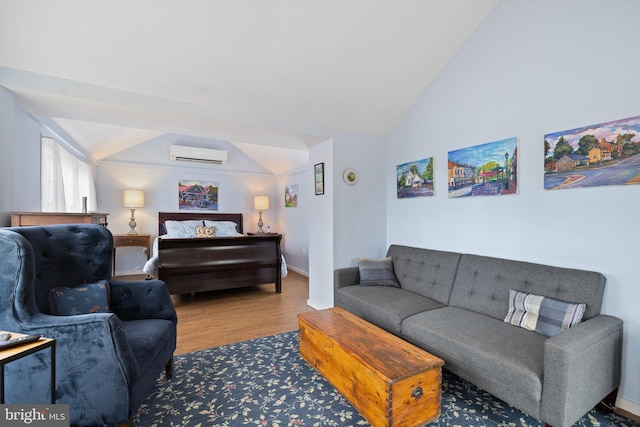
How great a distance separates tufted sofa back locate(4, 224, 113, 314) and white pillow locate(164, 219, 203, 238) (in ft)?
11.1

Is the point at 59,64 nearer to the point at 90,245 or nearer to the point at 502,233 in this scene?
the point at 90,245

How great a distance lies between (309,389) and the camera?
196cm

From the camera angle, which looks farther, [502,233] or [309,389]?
[502,233]

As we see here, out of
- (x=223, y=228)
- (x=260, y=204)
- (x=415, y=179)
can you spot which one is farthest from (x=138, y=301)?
(x=260, y=204)

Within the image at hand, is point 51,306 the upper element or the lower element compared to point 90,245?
lower

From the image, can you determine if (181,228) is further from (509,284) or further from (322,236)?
(509,284)

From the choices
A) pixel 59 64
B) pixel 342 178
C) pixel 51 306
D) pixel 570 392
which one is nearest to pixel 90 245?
pixel 51 306

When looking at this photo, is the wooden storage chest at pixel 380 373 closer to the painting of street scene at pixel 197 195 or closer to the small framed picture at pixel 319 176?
the small framed picture at pixel 319 176

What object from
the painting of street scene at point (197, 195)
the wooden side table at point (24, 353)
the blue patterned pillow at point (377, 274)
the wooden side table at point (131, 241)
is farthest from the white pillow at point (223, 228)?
the wooden side table at point (24, 353)

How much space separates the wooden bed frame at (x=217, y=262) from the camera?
379cm

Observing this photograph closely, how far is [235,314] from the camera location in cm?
342

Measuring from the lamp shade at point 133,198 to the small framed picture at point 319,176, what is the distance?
362 centimetres

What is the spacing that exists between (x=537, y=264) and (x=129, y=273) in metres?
6.10

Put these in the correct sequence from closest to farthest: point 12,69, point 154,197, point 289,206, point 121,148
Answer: point 12,69 < point 121,148 < point 154,197 < point 289,206
